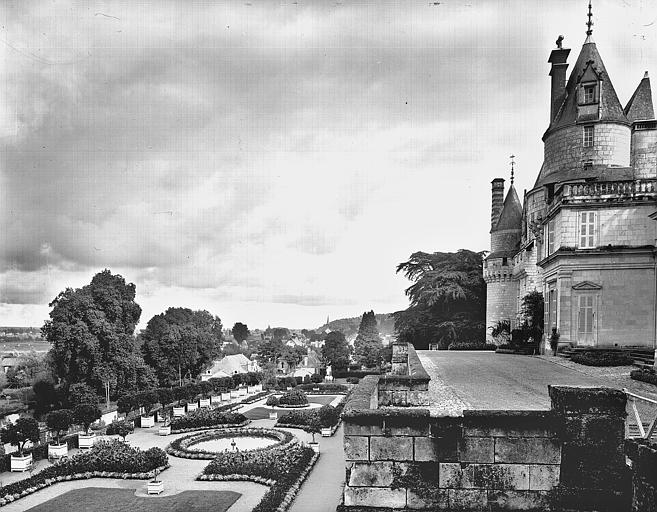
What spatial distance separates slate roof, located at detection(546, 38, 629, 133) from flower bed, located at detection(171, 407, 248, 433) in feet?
87.9

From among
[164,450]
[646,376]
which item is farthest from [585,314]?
[164,450]

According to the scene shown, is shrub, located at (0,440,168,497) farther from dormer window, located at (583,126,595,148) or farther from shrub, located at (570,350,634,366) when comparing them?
dormer window, located at (583,126,595,148)

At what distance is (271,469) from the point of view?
65.7 feet

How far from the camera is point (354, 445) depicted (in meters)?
6.19

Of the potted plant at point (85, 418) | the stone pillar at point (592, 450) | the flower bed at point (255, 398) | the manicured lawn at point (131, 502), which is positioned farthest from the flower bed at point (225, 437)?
the stone pillar at point (592, 450)

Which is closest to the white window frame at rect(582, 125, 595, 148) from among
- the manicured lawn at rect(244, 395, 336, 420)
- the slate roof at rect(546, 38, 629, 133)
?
the slate roof at rect(546, 38, 629, 133)

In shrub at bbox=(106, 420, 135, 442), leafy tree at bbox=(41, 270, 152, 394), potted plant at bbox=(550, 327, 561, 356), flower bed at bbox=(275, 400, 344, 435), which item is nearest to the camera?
potted plant at bbox=(550, 327, 561, 356)

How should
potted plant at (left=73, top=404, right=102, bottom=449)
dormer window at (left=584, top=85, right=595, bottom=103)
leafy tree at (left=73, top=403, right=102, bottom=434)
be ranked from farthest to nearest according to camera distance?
1. dormer window at (left=584, top=85, right=595, bottom=103)
2. leafy tree at (left=73, top=403, right=102, bottom=434)
3. potted plant at (left=73, top=404, right=102, bottom=449)

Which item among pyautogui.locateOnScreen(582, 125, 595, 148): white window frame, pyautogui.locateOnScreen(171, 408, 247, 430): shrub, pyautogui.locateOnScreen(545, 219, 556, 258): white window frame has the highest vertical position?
pyautogui.locateOnScreen(582, 125, 595, 148): white window frame

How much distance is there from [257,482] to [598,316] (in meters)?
16.5

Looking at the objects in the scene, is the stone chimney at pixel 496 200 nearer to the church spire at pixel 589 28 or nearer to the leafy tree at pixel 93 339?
the church spire at pixel 589 28

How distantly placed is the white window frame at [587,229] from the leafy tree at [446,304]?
72.7 ft

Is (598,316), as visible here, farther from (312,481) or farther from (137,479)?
(137,479)

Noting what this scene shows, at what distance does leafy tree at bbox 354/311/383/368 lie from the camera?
74.4m
